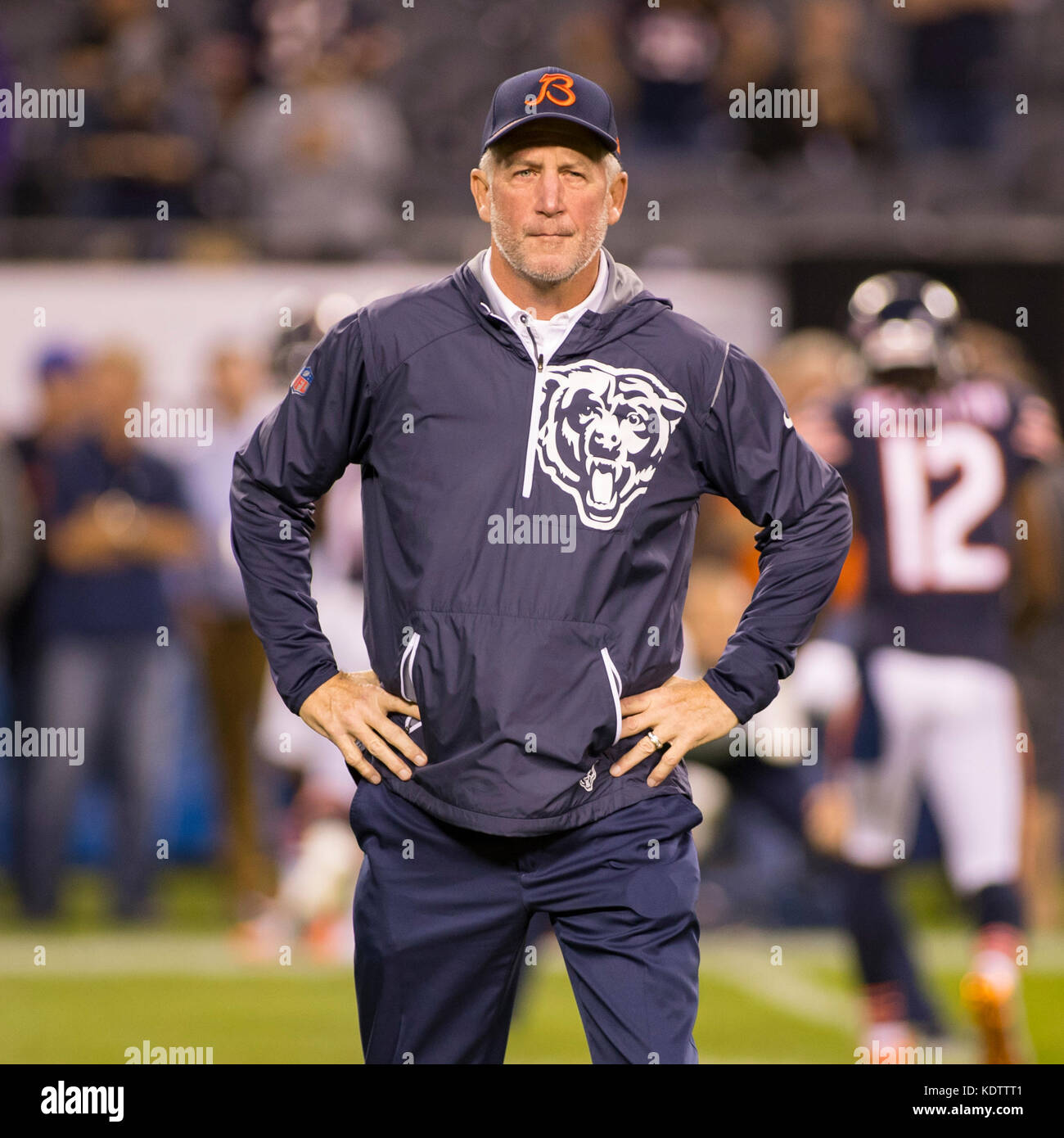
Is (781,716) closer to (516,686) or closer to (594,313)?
(594,313)

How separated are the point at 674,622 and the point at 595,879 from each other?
50cm

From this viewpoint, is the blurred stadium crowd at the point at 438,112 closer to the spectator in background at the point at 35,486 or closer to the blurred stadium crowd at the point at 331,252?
the blurred stadium crowd at the point at 331,252

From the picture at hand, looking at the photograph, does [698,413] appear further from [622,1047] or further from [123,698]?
[123,698]

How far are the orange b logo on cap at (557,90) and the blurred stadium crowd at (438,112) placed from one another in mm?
6114

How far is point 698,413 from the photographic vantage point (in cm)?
338

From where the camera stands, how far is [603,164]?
340 cm

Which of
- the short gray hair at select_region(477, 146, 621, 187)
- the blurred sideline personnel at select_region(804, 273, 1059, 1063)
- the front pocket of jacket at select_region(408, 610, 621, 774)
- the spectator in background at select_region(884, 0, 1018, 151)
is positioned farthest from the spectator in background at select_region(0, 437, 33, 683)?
the spectator in background at select_region(884, 0, 1018, 151)

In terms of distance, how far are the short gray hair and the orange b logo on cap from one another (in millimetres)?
122

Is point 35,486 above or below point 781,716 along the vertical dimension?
above

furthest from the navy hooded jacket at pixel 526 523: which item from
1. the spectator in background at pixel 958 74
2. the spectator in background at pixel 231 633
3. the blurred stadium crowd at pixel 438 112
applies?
the spectator in background at pixel 958 74

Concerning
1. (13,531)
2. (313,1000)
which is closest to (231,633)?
(13,531)

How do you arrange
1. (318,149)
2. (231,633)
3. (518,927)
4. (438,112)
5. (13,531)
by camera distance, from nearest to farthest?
(518,927) → (13,531) → (231,633) → (318,149) → (438,112)

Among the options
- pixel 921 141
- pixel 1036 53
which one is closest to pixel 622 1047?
pixel 921 141

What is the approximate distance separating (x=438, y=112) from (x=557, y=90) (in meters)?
8.22
